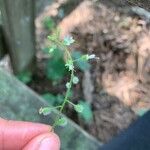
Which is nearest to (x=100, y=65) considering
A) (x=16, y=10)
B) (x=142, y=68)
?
(x=142, y=68)

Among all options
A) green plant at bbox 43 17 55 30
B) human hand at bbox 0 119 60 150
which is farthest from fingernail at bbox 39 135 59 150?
green plant at bbox 43 17 55 30

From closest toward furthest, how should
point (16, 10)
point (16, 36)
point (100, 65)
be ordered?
point (16, 10) → point (16, 36) → point (100, 65)

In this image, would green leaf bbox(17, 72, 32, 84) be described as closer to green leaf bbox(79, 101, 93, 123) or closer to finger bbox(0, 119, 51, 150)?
green leaf bbox(79, 101, 93, 123)

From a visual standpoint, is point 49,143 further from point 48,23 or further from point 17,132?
point 48,23

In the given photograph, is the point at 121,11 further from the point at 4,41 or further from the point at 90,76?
the point at 4,41

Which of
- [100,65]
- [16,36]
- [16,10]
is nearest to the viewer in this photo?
[16,10]

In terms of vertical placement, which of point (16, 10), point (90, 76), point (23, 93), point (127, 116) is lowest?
point (127, 116)

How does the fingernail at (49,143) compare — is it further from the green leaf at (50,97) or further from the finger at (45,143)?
the green leaf at (50,97)

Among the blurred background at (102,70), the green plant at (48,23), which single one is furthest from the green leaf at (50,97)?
the green plant at (48,23)
